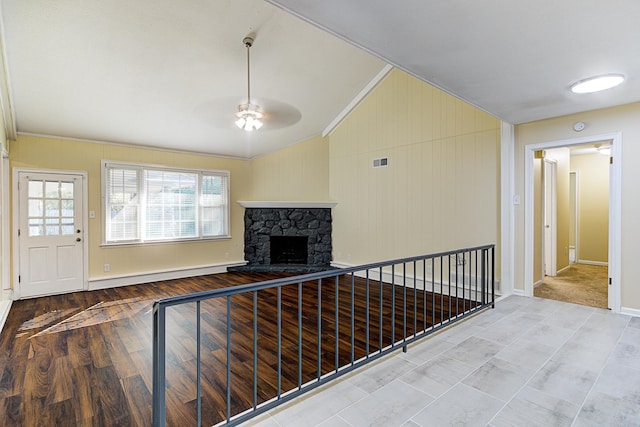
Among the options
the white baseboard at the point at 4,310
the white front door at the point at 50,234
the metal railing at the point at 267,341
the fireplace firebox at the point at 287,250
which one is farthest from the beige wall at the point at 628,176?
the white front door at the point at 50,234

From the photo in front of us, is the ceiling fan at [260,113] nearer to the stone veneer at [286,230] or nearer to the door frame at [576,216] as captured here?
the stone veneer at [286,230]

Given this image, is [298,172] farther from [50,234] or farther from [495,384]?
[495,384]

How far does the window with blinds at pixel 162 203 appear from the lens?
5312mm

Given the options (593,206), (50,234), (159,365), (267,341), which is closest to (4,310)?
(50,234)

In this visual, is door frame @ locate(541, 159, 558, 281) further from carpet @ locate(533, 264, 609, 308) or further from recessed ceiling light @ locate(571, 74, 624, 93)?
recessed ceiling light @ locate(571, 74, 624, 93)

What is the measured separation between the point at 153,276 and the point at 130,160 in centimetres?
208

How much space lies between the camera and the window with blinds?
531 centimetres

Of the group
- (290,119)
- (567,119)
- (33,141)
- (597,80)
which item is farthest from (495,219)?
(33,141)

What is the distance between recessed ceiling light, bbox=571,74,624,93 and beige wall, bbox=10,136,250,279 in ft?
18.5

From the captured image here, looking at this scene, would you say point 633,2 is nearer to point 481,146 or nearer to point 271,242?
point 481,146

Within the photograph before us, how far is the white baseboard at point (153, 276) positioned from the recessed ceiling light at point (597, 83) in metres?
5.97

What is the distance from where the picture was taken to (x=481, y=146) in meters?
4.27

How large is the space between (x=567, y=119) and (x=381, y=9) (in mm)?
3292

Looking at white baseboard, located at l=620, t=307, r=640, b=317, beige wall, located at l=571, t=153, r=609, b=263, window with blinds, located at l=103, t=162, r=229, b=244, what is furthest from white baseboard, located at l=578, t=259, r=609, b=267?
window with blinds, located at l=103, t=162, r=229, b=244
